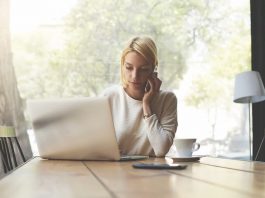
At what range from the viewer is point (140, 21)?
152 inches

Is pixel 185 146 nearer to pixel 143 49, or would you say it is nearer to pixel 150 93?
pixel 150 93

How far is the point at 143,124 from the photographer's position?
217 centimetres

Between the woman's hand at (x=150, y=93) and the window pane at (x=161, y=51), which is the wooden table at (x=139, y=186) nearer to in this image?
the woman's hand at (x=150, y=93)

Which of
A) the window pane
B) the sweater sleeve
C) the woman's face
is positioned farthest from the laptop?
the window pane

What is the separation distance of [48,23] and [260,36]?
2.02 metres

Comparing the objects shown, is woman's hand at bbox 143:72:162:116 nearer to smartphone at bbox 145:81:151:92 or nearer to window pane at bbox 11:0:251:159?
smartphone at bbox 145:81:151:92

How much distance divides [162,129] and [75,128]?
556 millimetres

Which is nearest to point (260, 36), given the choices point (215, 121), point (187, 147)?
point (215, 121)

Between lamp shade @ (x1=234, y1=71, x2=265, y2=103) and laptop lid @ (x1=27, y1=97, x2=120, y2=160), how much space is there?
217 centimetres

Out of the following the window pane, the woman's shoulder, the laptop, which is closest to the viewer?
the laptop

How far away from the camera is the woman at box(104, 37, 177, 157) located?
2.09 meters

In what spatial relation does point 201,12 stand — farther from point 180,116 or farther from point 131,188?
point 131,188

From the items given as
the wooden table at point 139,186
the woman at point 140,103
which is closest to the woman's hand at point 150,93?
the woman at point 140,103

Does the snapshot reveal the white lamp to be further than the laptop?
Yes
